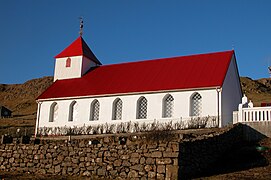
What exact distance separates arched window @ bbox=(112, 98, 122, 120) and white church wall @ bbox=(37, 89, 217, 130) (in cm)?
34

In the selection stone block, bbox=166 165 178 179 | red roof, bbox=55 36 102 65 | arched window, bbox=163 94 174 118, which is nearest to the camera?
stone block, bbox=166 165 178 179

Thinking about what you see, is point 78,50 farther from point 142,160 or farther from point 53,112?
point 142,160

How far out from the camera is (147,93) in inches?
1293

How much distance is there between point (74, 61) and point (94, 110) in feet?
28.9

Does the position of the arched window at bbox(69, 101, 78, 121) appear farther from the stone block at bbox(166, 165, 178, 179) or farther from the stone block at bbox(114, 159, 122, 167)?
the stone block at bbox(166, 165, 178, 179)

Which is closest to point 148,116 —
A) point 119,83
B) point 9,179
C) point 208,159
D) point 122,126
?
point 122,126

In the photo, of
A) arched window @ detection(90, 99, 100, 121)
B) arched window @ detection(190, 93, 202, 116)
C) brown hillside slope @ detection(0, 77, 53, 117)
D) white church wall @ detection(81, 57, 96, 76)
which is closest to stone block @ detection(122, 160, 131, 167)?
arched window @ detection(190, 93, 202, 116)

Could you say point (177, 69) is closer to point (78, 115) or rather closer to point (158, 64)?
point (158, 64)

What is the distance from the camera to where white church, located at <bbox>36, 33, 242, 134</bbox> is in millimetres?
30844

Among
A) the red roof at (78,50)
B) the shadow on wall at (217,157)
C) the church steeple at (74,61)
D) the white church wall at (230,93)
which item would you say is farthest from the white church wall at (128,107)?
the shadow on wall at (217,157)

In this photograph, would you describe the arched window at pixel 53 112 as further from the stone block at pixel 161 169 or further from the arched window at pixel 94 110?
the stone block at pixel 161 169

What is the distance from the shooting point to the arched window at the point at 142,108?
109 ft

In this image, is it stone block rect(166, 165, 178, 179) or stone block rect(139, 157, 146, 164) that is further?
stone block rect(139, 157, 146, 164)

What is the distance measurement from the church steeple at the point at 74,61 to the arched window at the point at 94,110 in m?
6.57
